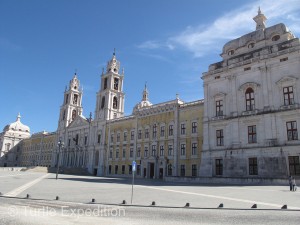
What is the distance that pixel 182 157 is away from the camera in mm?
45062

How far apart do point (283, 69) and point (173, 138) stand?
67.0ft

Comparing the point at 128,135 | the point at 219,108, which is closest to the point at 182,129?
the point at 219,108

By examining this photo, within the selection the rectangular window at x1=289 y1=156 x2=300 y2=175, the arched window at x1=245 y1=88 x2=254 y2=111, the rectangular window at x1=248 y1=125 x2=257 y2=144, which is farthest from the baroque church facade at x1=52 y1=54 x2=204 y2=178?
the rectangular window at x1=289 y1=156 x2=300 y2=175

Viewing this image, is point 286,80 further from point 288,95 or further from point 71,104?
point 71,104

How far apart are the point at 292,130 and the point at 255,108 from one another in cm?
515

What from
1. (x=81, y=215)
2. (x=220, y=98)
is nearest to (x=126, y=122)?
(x=220, y=98)

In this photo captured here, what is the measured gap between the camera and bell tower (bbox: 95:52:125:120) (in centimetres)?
6725

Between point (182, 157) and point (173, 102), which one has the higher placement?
point (173, 102)

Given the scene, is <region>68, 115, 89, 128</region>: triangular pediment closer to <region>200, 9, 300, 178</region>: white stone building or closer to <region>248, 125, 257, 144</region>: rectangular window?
<region>200, 9, 300, 178</region>: white stone building

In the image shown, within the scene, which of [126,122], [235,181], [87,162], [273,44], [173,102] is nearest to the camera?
[235,181]

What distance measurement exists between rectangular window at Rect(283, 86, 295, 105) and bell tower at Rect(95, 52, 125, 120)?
137ft

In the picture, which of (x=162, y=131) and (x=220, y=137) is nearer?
(x=220, y=137)

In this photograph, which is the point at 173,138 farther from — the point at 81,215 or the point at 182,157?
the point at 81,215

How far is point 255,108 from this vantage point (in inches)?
1377
